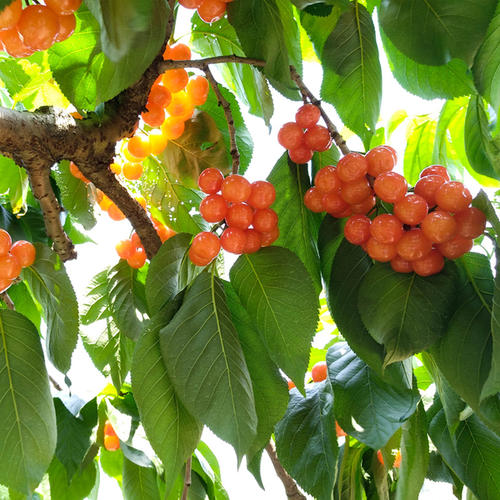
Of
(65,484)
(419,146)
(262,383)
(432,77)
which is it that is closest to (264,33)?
(432,77)

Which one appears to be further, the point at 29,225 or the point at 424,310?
the point at 29,225

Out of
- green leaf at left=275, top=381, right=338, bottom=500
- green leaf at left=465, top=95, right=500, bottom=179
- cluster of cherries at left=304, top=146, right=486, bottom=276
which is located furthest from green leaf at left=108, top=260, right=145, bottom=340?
green leaf at left=465, top=95, right=500, bottom=179

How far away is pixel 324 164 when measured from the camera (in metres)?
0.65

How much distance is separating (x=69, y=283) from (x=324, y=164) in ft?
0.87

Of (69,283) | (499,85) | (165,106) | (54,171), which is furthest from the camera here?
(54,171)

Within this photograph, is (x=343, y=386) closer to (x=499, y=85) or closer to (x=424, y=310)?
(x=424, y=310)

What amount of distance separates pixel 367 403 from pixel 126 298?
1.05 ft

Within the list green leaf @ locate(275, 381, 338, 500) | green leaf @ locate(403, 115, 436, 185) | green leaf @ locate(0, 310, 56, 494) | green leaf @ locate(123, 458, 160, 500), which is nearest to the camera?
green leaf @ locate(0, 310, 56, 494)

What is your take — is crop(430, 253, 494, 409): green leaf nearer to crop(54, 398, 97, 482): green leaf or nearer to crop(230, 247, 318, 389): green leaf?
crop(230, 247, 318, 389): green leaf

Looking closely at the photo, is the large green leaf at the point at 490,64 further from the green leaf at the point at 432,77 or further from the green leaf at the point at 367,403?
the green leaf at the point at 367,403

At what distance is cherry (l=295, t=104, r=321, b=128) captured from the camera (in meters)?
0.60

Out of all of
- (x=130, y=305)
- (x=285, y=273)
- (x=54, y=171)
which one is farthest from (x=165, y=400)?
(x=54, y=171)

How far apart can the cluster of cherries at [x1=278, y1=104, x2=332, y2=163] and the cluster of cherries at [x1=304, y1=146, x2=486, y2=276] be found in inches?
2.0

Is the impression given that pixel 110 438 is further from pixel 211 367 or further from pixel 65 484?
pixel 211 367
